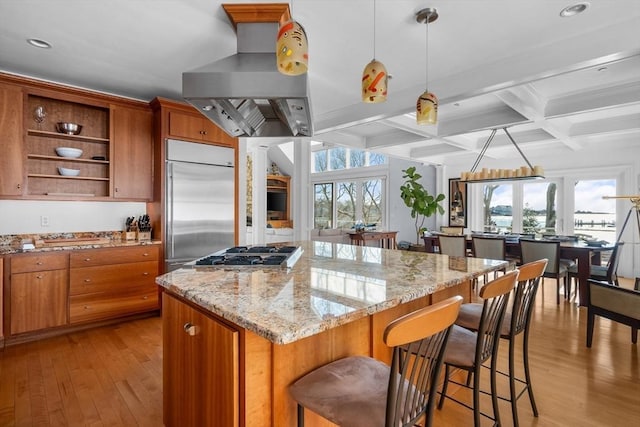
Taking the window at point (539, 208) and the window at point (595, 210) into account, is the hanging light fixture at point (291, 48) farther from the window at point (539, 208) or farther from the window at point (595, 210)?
the window at point (595, 210)

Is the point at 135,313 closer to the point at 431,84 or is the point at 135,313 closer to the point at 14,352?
the point at 14,352

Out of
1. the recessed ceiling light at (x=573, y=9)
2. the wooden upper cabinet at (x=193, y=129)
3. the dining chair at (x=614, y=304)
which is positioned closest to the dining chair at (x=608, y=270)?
the dining chair at (x=614, y=304)

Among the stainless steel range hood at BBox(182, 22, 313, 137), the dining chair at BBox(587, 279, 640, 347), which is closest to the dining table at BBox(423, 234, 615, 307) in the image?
the dining chair at BBox(587, 279, 640, 347)

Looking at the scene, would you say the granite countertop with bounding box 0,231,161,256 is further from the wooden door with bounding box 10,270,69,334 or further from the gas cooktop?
the gas cooktop

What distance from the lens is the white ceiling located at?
2.14 metres

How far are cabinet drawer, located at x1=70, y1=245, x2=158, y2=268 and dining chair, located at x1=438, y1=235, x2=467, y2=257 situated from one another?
3.96 metres

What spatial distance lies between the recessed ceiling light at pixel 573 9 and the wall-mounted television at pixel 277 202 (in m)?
9.29

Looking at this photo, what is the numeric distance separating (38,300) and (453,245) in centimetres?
495

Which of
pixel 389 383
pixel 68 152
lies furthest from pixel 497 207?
pixel 68 152

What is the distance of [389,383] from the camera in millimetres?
920

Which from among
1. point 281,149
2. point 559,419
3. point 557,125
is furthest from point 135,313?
point 281,149

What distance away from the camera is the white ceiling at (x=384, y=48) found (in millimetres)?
2143

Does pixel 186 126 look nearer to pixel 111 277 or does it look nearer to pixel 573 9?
pixel 111 277

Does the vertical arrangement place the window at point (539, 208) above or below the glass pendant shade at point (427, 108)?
below
